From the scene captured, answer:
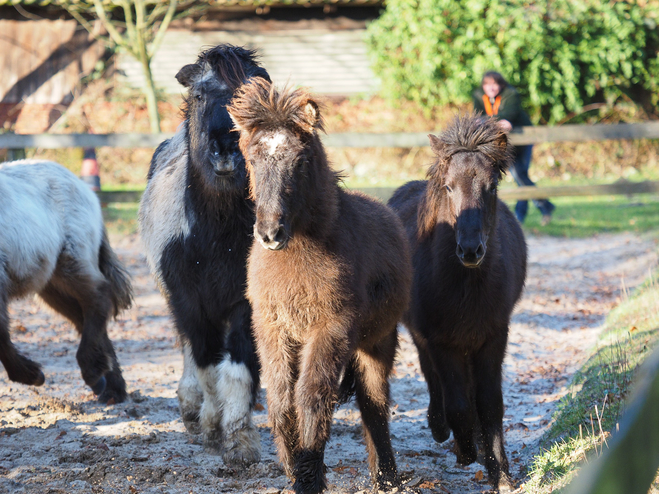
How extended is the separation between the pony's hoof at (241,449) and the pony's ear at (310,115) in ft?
6.55

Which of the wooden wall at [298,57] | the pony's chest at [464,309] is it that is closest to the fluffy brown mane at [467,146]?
the pony's chest at [464,309]

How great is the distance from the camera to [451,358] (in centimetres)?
419

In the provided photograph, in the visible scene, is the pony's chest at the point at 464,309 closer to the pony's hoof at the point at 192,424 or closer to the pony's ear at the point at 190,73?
the pony's hoof at the point at 192,424

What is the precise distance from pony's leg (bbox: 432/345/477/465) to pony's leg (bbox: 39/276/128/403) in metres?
2.67

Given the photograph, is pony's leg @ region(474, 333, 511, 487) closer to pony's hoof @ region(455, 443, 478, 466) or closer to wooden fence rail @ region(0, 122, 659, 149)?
pony's hoof @ region(455, 443, 478, 466)

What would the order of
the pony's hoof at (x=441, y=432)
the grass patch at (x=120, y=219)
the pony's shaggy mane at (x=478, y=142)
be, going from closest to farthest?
the pony's shaggy mane at (x=478, y=142) < the pony's hoof at (x=441, y=432) < the grass patch at (x=120, y=219)

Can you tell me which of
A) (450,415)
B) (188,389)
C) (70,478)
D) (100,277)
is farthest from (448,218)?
(100,277)

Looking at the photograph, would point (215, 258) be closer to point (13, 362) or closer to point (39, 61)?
point (13, 362)

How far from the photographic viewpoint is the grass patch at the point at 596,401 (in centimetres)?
340

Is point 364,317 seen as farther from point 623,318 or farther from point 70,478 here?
point 623,318

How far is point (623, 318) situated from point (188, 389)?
13.6 feet

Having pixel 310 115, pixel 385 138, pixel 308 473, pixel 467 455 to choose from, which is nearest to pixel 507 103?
pixel 385 138

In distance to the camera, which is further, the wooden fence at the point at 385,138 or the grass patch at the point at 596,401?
the wooden fence at the point at 385,138

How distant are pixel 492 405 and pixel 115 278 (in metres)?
3.61
